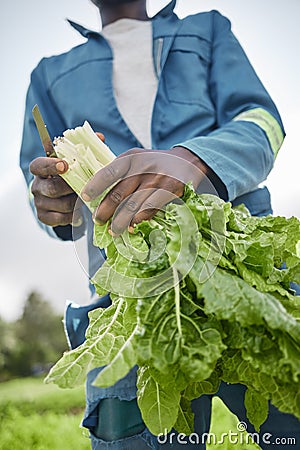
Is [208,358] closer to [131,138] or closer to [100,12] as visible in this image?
[131,138]

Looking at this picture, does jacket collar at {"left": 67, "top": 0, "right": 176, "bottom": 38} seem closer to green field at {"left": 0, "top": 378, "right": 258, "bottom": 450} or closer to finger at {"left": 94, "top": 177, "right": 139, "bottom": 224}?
finger at {"left": 94, "top": 177, "right": 139, "bottom": 224}

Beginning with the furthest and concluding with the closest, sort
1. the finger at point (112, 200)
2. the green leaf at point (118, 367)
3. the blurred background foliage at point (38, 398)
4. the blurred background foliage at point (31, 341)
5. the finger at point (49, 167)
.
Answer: the blurred background foliage at point (31, 341) < the blurred background foliage at point (38, 398) < the finger at point (49, 167) < the finger at point (112, 200) < the green leaf at point (118, 367)

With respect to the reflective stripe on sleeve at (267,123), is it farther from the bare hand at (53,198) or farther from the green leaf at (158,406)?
the green leaf at (158,406)

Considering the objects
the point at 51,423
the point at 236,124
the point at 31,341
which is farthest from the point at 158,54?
the point at 31,341

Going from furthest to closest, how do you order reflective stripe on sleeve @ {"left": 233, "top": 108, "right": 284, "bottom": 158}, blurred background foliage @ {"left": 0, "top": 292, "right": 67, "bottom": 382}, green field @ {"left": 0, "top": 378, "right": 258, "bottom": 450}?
blurred background foliage @ {"left": 0, "top": 292, "right": 67, "bottom": 382} → green field @ {"left": 0, "top": 378, "right": 258, "bottom": 450} → reflective stripe on sleeve @ {"left": 233, "top": 108, "right": 284, "bottom": 158}

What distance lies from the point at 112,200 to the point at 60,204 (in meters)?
0.30

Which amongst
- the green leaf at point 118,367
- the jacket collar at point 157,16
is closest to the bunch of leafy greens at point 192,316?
the green leaf at point 118,367

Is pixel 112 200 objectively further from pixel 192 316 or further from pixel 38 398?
pixel 38 398

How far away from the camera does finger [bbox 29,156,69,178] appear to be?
105cm

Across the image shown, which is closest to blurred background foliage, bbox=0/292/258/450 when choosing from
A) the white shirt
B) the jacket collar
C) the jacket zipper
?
the white shirt

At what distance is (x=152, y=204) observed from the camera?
3.00ft

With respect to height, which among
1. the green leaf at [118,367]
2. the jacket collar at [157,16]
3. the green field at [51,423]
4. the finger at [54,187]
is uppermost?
the jacket collar at [157,16]

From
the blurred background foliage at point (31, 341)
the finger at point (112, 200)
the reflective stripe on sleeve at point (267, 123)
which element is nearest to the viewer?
the finger at point (112, 200)

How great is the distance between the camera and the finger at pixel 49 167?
1047mm
